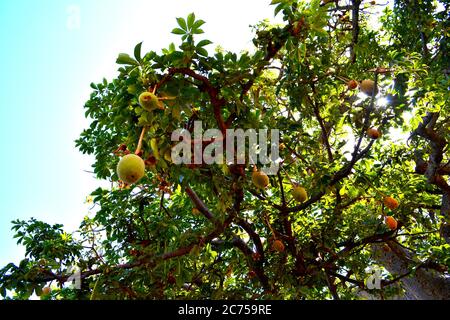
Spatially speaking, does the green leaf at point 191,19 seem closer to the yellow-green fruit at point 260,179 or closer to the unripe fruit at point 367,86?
the yellow-green fruit at point 260,179

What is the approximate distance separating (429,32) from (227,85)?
338cm

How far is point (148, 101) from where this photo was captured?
170cm

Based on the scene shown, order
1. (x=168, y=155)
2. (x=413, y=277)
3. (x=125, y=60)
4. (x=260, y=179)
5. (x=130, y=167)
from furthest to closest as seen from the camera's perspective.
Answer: (x=413, y=277) < (x=260, y=179) < (x=168, y=155) < (x=125, y=60) < (x=130, y=167)

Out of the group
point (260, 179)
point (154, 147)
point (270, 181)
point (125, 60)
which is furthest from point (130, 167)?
point (270, 181)

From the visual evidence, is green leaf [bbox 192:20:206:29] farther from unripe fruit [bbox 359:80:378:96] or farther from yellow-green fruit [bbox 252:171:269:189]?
unripe fruit [bbox 359:80:378:96]

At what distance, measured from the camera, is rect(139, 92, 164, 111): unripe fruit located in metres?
1.69

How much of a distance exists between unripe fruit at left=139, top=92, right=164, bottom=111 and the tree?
0.01 m

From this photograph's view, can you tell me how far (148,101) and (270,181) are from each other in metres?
1.52

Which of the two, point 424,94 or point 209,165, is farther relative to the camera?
point 424,94

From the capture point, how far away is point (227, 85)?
208 centimetres

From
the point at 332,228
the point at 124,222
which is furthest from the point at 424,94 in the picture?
the point at 124,222

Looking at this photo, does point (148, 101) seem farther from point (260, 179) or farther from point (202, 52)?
point (260, 179)

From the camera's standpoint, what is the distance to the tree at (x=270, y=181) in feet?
6.68
